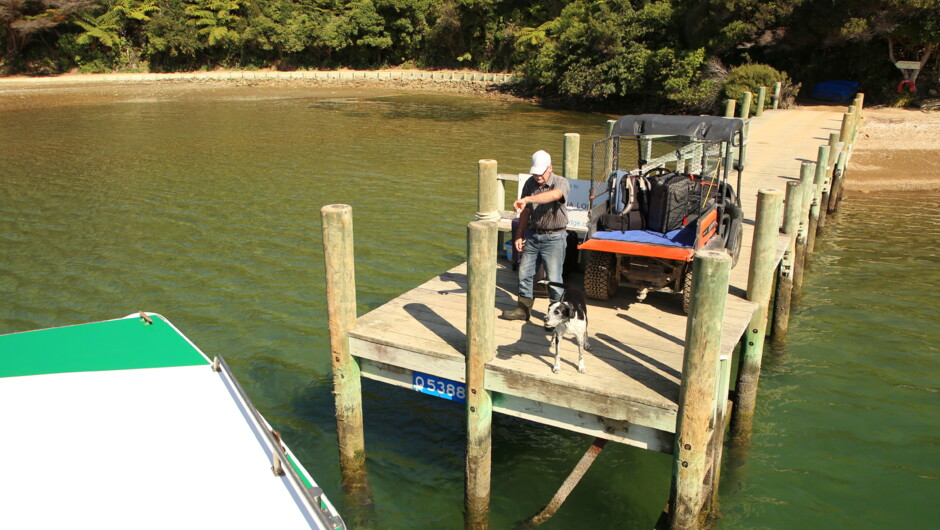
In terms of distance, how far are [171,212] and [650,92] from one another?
2540 cm

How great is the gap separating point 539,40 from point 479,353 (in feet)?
128

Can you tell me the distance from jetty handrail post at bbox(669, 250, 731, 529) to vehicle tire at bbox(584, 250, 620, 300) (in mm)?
2208

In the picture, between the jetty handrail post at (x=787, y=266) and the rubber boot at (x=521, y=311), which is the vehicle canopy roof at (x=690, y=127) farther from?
the rubber boot at (x=521, y=311)

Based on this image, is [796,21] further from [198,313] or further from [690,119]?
[198,313]

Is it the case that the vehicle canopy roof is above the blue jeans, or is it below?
above

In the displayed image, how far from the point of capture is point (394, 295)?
41.9 ft

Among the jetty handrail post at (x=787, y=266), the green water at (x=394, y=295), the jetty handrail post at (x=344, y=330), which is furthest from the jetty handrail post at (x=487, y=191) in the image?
the jetty handrail post at (x=787, y=266)

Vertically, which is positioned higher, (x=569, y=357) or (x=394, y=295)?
(x=569, y=357)

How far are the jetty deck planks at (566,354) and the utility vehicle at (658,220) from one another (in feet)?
1.20

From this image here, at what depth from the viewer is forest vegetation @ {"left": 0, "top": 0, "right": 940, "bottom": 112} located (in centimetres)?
3105

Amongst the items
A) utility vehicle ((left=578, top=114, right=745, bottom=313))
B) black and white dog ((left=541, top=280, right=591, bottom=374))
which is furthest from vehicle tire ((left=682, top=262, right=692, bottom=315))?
black and white dog ((left=541, top=280, right=591, bottom=374))

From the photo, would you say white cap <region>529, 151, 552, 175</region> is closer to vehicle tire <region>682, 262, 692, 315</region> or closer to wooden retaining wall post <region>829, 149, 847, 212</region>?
vehicle tire <region>682, 262, 692, 315</region>

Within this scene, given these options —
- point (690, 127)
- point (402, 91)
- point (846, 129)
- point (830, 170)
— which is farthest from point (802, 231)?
point (402, 91)

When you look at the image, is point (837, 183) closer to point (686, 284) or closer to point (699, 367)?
point (686, 284)
